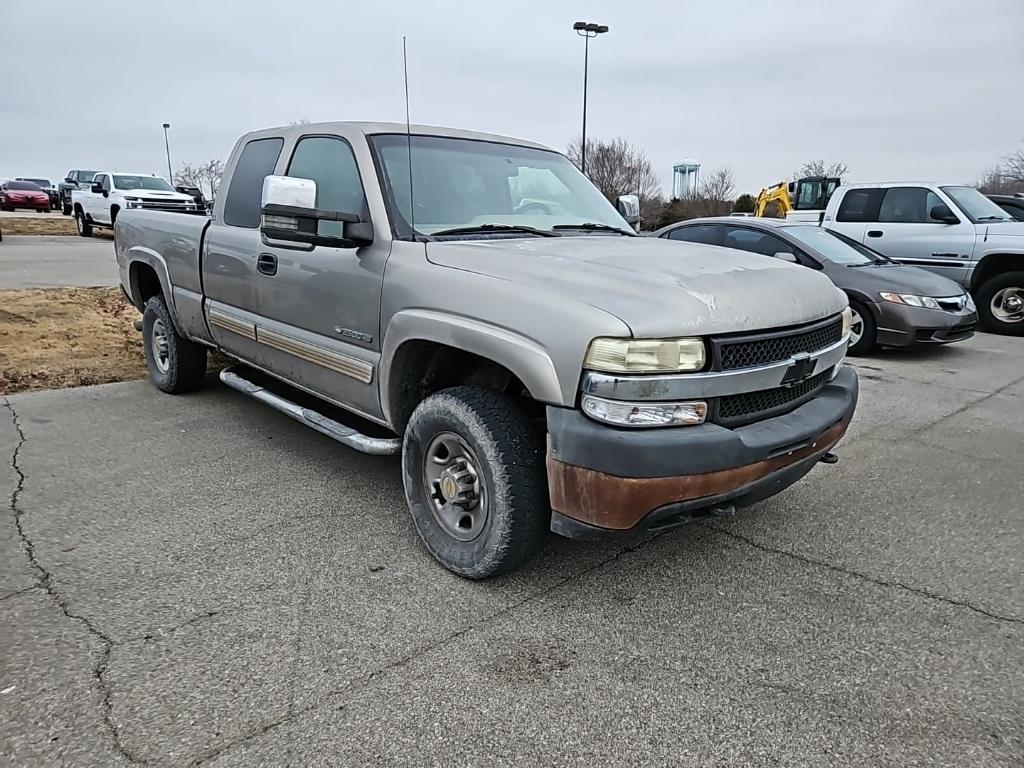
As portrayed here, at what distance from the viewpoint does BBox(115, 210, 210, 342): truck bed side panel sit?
4.94 metres

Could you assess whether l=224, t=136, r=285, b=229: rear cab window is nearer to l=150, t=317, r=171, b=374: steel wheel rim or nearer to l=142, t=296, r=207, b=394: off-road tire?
l=142, t=296, r=207, b=394: off-road tire

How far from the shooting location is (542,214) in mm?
3943

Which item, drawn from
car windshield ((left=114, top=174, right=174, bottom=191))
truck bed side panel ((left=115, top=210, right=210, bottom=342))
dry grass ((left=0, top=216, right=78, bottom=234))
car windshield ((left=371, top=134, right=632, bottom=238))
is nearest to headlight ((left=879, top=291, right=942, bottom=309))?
car windshield ((left=371, top=134, right=632, bottom=238))

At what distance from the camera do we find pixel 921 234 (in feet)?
32.3

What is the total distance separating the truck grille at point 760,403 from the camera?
8.63 feet

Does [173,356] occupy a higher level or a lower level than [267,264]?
lower

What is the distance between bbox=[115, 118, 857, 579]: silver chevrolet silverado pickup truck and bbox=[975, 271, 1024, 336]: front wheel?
762cm

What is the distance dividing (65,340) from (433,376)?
6.08 m

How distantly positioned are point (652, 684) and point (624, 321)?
3.95ft

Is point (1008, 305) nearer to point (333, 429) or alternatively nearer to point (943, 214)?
point (943, 214)

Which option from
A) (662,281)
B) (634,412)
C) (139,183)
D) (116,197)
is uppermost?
(139,183)

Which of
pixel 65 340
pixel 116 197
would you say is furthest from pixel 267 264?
pixel 116 197

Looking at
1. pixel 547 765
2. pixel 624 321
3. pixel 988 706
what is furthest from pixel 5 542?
pixel 988 706

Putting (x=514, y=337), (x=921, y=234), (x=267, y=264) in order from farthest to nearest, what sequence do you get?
(x=921, y=234), (x=267, y=264), (x=514, y=337)
